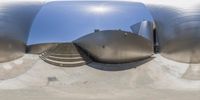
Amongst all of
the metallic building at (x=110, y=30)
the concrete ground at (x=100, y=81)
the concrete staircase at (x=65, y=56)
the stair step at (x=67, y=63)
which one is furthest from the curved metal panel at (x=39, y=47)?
the stair step at (x=67, y=63)

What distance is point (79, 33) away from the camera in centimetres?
2020

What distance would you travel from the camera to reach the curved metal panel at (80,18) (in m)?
20.3

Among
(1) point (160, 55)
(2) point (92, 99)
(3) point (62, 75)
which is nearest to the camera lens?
(2) point (92, 99)

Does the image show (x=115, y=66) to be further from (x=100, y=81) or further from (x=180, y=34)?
(x=180, y=34)

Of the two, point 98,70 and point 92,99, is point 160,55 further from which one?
point 92,99

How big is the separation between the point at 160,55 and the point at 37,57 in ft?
16.7

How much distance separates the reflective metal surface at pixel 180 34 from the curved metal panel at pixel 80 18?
72cm

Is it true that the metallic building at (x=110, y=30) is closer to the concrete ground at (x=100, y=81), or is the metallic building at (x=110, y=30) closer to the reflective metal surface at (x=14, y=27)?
the reflective metal surface at (x=14, y=27)

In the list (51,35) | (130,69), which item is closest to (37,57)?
(51,35)

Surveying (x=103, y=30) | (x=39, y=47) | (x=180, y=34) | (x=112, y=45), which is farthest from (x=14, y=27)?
(x=180, y=34)

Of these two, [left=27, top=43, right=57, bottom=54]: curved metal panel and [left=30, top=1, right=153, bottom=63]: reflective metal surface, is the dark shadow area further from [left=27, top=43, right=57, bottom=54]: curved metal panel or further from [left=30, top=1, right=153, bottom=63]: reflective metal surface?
[left=27, top=43, right=57, bottom=54]: curved metal panel

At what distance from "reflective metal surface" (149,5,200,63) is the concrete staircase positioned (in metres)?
3.42

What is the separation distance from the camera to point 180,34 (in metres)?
20.6

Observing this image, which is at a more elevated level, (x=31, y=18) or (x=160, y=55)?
(x=31, y=18)
